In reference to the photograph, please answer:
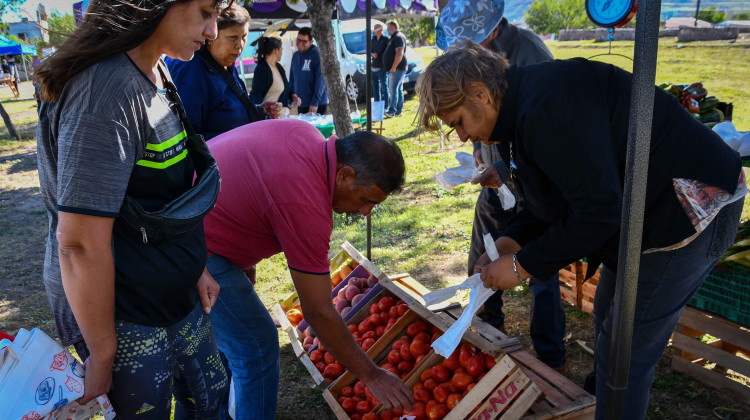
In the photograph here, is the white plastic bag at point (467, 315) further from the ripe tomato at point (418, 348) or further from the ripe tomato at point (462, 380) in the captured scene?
the ripe tomato at point (418, 348)

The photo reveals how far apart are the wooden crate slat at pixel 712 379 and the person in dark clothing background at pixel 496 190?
2.00 feet

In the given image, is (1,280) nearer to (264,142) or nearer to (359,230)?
(359,230)

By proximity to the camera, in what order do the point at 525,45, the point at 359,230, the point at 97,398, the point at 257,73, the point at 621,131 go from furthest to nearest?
the point at 257,73 → the point at 359,230 → the point at 525,45 → the point at 621,131 → the point at 97,398

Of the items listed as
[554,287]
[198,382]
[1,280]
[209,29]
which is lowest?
[1,280]

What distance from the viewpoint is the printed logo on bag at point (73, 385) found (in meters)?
1.27

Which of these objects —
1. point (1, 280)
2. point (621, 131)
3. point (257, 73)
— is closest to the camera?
point (621, 131)

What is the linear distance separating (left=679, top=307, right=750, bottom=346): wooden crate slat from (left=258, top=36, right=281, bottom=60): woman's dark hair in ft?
17.3

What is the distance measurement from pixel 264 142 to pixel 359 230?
12.2 ft

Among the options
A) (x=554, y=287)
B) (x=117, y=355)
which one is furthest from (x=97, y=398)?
(x=554, y=287)

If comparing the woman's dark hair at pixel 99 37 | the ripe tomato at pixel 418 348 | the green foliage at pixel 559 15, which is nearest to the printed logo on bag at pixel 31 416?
the woman's dark hair at pixel 99 37

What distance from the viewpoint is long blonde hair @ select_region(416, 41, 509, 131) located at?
5.28 feet

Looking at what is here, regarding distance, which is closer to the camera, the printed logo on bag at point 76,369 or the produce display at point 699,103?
the printed logo on bag at point 76,369

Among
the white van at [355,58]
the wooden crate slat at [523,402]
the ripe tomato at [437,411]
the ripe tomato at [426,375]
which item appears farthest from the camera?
the white van at [355,58]

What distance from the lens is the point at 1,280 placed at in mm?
4844
